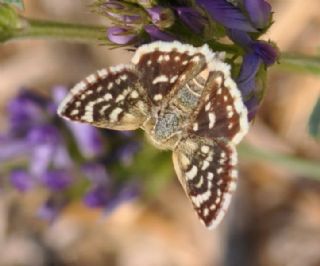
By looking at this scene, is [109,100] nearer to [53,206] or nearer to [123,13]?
[123,13]

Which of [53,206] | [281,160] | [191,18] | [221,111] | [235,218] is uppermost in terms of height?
[191,18]

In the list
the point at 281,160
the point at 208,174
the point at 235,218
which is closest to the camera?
the point at 208,174

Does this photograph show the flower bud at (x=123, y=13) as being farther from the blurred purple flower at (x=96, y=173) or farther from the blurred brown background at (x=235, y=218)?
the blurred brown background at (x=235, y=218)

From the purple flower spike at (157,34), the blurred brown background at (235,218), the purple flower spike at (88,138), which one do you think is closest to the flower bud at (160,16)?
the purple flower spike at (157,34)

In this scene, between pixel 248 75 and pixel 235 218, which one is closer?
pixel 248 75

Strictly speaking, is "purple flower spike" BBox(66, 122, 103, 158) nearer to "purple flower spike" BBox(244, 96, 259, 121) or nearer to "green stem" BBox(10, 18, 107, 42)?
"green stem" BBox(10, 18, 107, 42)

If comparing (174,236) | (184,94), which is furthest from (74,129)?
(184,94)

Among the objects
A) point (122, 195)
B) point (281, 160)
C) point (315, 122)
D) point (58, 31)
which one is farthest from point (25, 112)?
point (315, 122)
